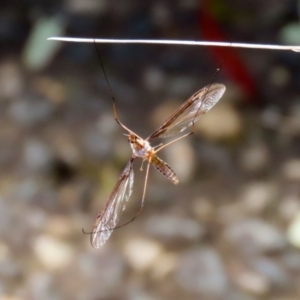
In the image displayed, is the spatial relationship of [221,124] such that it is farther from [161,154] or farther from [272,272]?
[272,272]

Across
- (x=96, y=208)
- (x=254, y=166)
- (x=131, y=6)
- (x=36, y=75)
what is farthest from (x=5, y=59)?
(x=254, y=166)

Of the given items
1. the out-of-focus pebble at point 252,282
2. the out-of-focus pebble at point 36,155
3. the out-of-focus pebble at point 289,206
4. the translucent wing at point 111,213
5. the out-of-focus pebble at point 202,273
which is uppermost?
the out-of-focus pebble at point 36,155

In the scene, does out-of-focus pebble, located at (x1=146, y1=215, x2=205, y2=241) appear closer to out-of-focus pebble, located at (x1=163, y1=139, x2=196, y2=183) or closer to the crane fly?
out-of-focus pebble, located at (x1=163, y1=139, x2=196, y2=183)

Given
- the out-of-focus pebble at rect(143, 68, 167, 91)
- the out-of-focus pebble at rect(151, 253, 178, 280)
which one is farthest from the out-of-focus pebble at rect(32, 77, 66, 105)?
the out-of-focus pebble at rect(151, 253, 178, 280)

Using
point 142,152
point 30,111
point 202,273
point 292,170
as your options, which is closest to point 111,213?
point 142,152

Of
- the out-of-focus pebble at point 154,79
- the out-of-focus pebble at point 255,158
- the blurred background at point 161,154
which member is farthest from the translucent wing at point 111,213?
the out-of-focus pebble at point 154,79

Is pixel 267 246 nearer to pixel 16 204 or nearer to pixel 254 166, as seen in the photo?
pixel 254 166

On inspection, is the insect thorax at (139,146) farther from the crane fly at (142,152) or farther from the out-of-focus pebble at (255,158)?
the out-of-focus pebble at (255,158)
